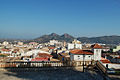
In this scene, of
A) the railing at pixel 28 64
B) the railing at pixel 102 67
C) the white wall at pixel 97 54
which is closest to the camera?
the railing at pixel 102 67

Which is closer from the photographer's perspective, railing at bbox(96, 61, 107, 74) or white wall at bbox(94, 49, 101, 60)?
railing at bbox(96, 61, 107, 74)

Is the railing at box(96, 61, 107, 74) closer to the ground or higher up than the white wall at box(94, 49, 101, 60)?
closer to the ground

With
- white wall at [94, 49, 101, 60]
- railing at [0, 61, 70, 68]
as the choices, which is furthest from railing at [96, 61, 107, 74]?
railing at [0, 61, 70, 68]

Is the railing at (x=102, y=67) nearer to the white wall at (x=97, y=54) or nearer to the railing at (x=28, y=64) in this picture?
the white wall at (x=97, y=54)

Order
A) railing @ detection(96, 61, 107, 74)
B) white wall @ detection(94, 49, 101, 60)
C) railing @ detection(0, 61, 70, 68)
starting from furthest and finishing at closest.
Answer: white wall @ detection(94, 49, 101, 60)
railing @ detection(0, 61, 70, 68)
railing @ detection(96, 61, 107, 74)

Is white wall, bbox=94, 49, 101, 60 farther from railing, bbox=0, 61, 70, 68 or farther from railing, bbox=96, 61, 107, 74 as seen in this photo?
railing, bbox=0, 61, 70, 68

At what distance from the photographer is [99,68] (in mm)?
10156

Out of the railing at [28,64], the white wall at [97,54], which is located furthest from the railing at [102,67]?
the railing at [28,64]

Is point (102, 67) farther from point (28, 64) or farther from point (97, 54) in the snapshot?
point (28, 64)

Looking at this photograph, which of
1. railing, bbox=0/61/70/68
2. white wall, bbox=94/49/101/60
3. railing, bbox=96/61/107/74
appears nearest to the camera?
railing, bbox=96/61/107/74

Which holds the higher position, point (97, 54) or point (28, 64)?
point (97, 54)

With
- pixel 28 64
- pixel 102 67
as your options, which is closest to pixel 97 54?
pixel 102 67

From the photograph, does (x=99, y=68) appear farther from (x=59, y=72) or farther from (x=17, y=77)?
(x=17, y=77)

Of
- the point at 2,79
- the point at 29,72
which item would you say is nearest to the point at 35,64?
the point at 29,72
